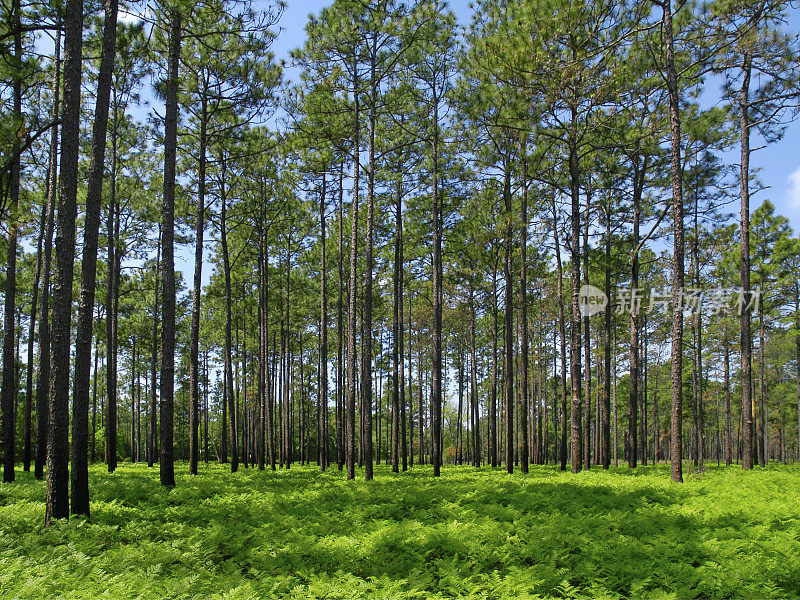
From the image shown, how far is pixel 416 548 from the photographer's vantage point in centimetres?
593

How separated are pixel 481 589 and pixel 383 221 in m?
18.0

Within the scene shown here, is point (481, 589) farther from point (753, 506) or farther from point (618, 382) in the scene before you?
point (618, 382)

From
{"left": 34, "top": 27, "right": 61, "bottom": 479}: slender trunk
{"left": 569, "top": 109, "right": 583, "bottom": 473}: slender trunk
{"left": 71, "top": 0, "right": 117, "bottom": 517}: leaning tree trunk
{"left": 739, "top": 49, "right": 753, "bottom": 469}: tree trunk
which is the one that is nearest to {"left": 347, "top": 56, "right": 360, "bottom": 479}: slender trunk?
{"left": 569, "top": 109, "right": 583, "bottom": 473}: slender trunk

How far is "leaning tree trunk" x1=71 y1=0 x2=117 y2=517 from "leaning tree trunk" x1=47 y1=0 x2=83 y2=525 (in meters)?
0.29

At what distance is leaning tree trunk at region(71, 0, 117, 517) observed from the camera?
758 centimetres

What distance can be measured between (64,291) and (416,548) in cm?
641

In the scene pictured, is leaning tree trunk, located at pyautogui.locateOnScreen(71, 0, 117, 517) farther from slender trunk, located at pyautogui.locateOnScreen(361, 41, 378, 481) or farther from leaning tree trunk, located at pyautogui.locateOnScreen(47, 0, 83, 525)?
slender trunk, located at pyautogui.locateOnScreen(361, 41, 378, 481)

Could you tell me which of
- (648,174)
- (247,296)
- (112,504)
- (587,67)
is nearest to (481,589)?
(112,504)

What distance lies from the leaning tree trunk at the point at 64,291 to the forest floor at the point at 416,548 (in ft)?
2.04

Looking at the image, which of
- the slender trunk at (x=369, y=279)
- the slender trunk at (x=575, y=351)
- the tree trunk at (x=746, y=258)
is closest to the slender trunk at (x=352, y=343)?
the slender trunk at (x=369, y=279)

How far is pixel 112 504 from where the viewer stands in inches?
325

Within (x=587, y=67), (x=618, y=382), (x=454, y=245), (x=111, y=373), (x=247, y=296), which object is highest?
(x=587, y=67)
